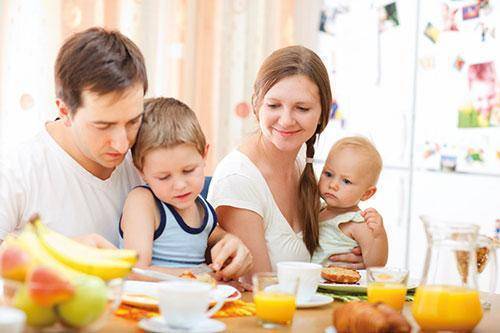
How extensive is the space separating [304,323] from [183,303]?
280mm

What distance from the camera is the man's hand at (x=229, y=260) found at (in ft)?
5.90

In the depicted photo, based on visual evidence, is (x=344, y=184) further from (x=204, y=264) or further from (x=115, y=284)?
(x=115, y=284)

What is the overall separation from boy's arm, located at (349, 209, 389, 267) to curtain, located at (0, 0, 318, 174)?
174 cm

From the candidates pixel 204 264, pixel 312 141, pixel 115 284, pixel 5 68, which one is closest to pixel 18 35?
pixel 5 68

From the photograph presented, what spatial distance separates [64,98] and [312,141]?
0.86 m

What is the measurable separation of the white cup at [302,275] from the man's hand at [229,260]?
22 cm

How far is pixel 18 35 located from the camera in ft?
11.0

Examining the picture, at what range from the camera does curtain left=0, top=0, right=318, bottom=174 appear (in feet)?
11.0

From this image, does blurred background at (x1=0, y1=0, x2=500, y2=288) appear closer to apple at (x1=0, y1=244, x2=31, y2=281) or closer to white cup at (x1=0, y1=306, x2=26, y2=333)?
apple at (x1=0, y1=244, x2=31, y2=281)

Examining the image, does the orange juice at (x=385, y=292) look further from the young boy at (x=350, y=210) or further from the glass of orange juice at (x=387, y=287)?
the young boy at (x=350, y=210)

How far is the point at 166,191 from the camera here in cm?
186

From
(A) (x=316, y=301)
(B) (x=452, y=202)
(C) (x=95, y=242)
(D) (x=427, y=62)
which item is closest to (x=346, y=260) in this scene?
(A) (x=316, y=301)

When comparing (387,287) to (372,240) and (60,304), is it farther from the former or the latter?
(60,304)

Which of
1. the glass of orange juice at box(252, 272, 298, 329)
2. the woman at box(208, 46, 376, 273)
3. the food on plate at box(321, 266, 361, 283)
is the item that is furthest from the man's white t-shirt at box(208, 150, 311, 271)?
the glass of orange juice at box(252, 272, 298, 329)
